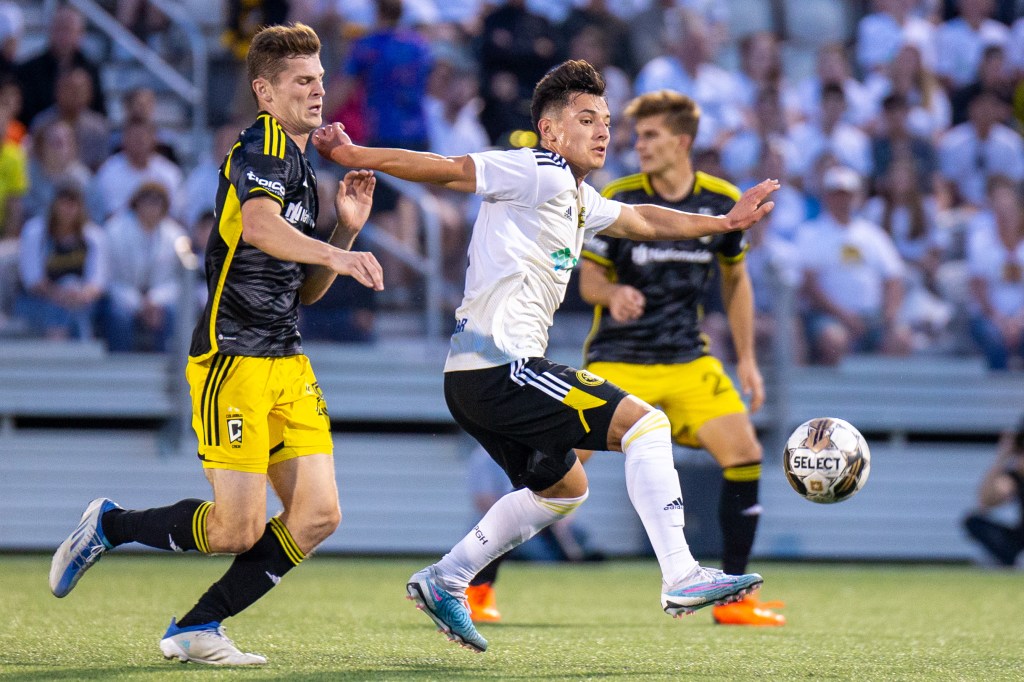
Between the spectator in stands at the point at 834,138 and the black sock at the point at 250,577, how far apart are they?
9068 mm

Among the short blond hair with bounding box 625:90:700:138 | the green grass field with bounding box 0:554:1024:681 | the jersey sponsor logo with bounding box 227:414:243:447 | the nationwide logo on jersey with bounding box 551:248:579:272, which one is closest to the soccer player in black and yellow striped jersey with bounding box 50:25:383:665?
the jersey sponsor logo with bounding box 227:414:243:447

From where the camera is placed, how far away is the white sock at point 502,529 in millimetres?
5379

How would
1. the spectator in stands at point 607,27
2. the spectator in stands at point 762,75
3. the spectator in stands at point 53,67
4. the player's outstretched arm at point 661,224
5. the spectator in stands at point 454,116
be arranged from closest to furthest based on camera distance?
1. the player's outstretched arm at point 661,224
2. the spectator in stands at point 454,116
3. the spectator in stands at point 53,67
4. the spectator in stands at point 607,27
5. the spectator in stands at point 762,75

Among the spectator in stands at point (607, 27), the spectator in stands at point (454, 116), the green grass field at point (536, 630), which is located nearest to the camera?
the green grass field at point (536, 630)

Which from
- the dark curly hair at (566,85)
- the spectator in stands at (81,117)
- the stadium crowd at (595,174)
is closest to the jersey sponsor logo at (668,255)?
the dark curly hair at (566,85)

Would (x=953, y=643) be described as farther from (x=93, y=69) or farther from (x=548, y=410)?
(x=93, y=69)

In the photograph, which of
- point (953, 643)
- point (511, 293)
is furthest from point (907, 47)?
point (511, 293)

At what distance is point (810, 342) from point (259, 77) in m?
7.20

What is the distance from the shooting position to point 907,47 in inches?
552

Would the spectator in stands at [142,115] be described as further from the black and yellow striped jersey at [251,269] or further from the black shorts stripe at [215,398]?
the black shorts stripe at [215,398]

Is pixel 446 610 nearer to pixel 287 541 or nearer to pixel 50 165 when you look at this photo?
pixel 287 541

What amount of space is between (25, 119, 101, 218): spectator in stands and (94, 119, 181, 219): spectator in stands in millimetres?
124

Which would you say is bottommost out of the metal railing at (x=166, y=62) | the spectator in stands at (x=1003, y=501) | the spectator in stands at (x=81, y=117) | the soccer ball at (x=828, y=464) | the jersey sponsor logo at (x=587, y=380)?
the spectator in stands at (x=1003, y=501)

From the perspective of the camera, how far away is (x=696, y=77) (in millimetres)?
13234
